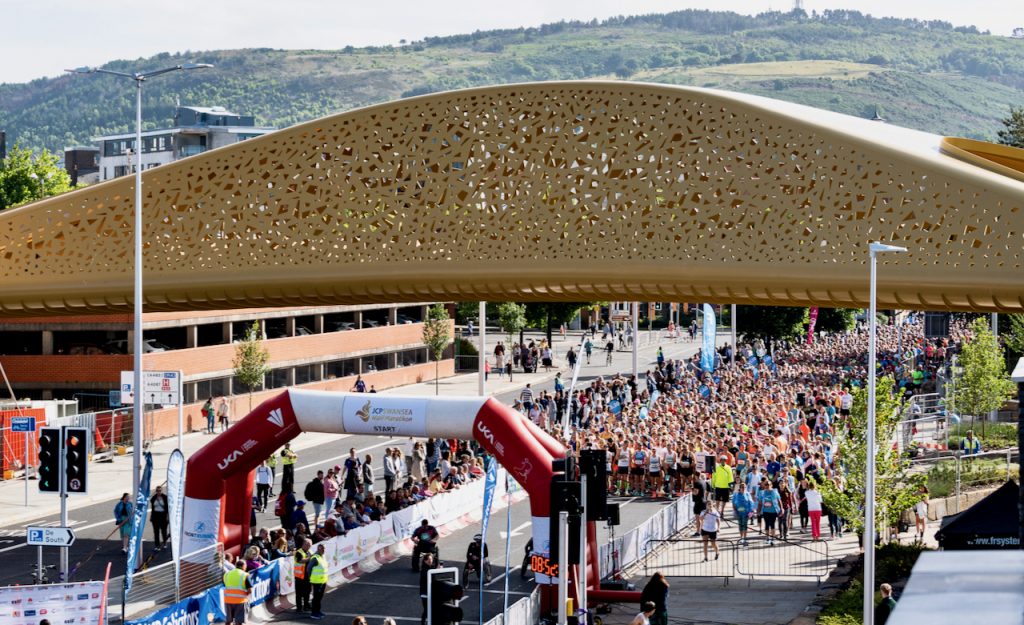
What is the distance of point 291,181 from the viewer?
32.3 metres

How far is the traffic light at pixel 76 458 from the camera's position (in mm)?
24891

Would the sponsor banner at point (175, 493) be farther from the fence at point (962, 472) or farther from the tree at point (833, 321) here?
the tree at point (833, 321)

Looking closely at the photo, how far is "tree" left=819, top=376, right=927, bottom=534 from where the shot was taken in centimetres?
2733

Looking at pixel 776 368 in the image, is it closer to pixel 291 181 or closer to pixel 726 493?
pixel 726 493

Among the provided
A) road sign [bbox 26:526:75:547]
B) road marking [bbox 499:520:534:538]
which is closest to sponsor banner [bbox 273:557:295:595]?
road sign [bbox 26:526:75:547]

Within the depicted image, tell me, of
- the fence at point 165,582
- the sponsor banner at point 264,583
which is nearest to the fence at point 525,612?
the sponsor banner at point 264,583

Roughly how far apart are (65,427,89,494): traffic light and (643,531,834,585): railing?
10107mm

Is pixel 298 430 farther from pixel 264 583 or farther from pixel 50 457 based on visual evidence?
pixel 50 457

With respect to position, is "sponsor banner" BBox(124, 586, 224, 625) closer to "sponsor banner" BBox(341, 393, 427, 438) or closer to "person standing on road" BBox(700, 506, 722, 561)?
"sponsor banner" BBox(341, 393, 427, 438)

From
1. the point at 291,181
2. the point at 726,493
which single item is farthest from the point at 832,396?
the point at 291,181

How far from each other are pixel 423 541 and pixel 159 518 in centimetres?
675

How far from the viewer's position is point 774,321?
2972 inches

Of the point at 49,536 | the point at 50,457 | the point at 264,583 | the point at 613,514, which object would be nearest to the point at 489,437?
the point at 264,583

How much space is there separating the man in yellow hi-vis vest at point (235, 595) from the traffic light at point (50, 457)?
397cm
